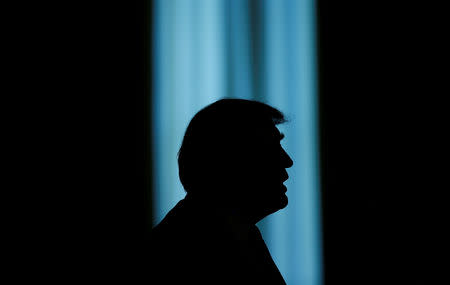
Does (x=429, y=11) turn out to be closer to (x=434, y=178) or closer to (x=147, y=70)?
(x=434, y=178)

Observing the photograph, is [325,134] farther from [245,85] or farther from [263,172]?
[263,172]

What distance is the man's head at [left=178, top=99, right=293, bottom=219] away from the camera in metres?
1.00

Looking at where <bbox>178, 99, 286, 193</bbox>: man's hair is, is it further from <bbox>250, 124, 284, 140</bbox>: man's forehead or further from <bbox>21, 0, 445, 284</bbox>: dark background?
<bbox>21, 0, 445, 284</bbox>: dark background

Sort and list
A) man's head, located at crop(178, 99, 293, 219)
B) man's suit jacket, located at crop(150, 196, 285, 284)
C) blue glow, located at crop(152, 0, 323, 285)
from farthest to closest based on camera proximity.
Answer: blue glow, located at crop(152, 0, 323, 285) < man's head, located at crop(178, 99, 293, 219) < man's suit jacket, located at crop(150, 196, 285, 284)

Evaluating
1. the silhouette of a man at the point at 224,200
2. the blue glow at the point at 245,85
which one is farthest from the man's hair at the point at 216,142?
the blue glow at the point at 245,85

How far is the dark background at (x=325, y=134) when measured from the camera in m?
1.58

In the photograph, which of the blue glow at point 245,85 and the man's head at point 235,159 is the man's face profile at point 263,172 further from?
the blue glow at point 245,85

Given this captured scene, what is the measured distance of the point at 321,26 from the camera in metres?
1.63

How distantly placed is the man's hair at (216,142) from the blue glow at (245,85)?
0.51m

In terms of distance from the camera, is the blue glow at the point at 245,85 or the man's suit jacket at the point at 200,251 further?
the blue glow at the point at 245,85

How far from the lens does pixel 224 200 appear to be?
1.00 metres

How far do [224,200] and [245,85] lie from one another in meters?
0.65

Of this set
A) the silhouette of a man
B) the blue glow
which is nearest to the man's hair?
the silhouette of a man

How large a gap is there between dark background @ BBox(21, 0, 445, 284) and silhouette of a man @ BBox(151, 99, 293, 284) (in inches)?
23.5
